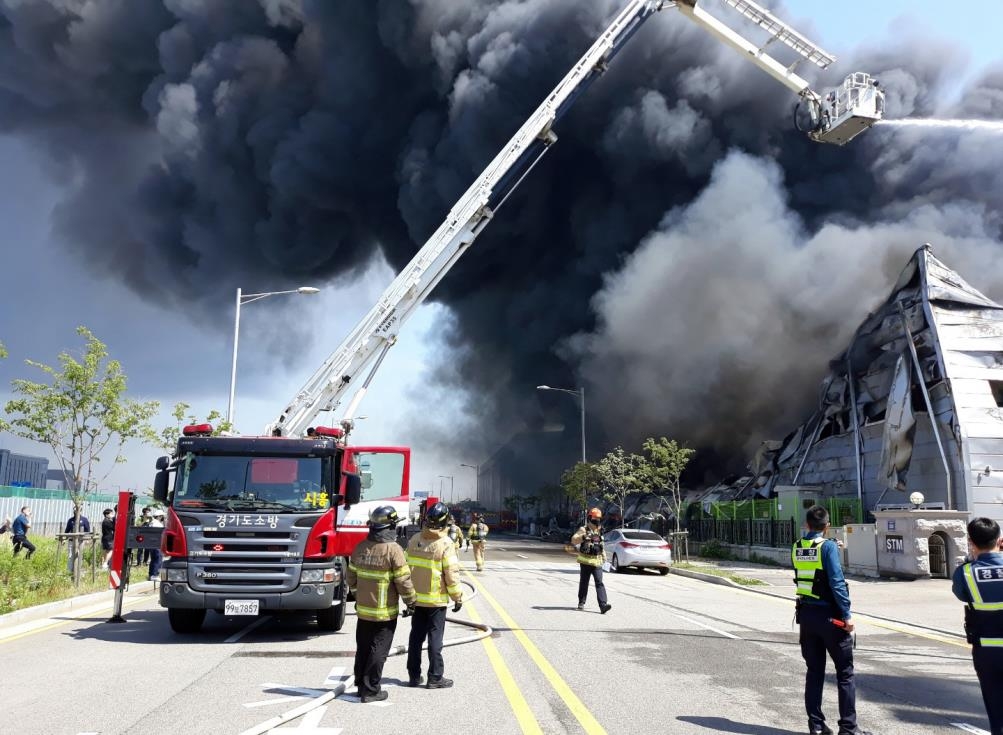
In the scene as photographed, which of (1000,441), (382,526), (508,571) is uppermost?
(1000,441)

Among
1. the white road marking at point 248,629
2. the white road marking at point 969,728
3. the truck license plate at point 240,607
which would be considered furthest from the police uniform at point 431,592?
the white road marking at point 969,728

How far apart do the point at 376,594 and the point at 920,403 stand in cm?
2613

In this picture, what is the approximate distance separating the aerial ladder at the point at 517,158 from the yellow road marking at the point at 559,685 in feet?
21.3

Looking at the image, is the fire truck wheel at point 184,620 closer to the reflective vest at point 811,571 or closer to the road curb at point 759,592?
the reflective vest at point 811,571

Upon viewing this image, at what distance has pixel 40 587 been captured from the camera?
13.4 m

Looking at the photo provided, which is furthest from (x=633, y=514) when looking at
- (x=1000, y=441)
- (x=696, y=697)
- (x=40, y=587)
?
(x=696, y=697)

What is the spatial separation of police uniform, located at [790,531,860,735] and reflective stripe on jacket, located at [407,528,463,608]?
101 inches

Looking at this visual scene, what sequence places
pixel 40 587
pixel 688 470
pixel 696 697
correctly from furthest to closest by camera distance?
pixel 688 470 < pixel 40 587 < pixel 696 697

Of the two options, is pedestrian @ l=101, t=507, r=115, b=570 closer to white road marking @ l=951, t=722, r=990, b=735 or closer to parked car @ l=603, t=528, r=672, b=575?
parked car @ l=603, t=528, r=672, b=575

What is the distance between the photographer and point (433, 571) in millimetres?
6738

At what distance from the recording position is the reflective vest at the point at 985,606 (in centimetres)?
450

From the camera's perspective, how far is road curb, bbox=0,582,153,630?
10680 millimetres

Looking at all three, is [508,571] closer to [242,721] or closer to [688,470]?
[242,721]

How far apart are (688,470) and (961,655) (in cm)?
4415
